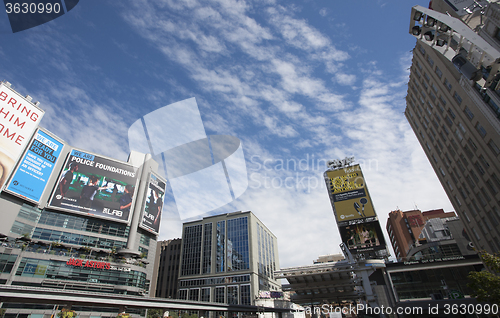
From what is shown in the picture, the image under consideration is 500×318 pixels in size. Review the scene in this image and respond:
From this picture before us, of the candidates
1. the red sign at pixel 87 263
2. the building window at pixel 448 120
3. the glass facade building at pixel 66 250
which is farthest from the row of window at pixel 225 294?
the building window at pixel 448 120

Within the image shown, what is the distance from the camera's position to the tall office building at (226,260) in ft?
276

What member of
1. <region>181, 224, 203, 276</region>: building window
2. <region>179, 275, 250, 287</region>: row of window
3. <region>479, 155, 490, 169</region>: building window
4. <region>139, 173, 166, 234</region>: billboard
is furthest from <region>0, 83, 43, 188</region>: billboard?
<region>479, 155, 490, 169</region>: building window

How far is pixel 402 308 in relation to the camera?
48875 millimetres

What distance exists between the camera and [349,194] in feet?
186

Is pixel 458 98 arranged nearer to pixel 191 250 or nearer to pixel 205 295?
pixel 205 295

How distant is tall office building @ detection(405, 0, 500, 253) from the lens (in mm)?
19344

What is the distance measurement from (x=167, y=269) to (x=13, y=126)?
247ft

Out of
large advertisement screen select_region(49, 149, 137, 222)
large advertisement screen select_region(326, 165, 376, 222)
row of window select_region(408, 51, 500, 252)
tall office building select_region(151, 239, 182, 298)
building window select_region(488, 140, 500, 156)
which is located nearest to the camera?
building window select_region(488, 140, 500, 156)

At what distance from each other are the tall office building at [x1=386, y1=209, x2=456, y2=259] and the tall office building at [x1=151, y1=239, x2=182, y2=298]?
92.9m

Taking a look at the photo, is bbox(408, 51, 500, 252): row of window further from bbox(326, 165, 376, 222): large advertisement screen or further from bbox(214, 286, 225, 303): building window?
bbox(214, 286, 225, 303): building window

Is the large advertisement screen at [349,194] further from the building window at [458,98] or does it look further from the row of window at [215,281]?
the row of window at [215,281]

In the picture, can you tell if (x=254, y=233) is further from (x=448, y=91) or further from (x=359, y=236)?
(x=448, y=91)

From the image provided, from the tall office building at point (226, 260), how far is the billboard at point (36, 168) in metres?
55.1

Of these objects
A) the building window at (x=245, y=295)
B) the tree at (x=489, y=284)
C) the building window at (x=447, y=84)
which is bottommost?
the tree at (x=489, y=284)
